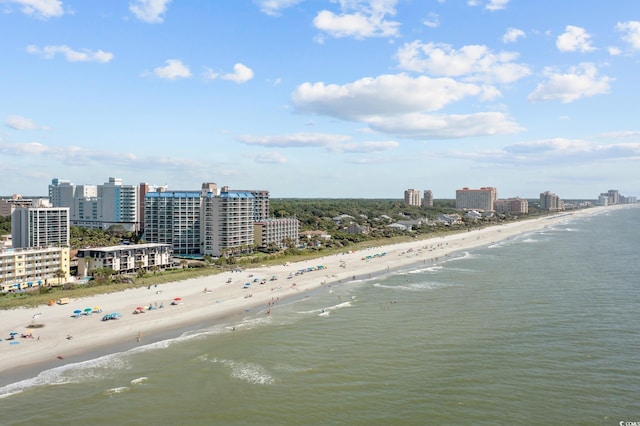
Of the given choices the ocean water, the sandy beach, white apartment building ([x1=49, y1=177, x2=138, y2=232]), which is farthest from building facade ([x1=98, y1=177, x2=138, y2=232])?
the ocean water

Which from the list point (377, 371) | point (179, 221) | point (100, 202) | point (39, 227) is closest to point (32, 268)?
point (39, 227)

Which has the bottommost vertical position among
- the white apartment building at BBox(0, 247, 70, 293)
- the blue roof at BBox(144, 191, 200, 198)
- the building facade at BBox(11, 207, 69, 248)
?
the white apartment building at BBox(0, 247, 70, 293)

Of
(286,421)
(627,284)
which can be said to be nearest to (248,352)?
(286,421)

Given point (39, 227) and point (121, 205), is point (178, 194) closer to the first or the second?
point (39, 227)

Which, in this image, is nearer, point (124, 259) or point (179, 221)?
point (124, 259)

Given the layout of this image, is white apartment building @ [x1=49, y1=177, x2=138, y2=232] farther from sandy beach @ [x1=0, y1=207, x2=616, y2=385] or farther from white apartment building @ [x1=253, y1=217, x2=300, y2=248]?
sandy beach @ [x1=0, y1=207, x2=616, y2=385]

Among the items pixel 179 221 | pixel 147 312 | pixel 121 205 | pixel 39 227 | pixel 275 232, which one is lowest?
pixel 147 312
